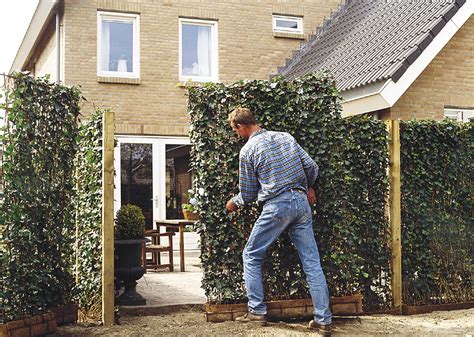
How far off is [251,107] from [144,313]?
7.93 feet

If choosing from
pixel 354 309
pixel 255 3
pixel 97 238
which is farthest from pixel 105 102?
pixel 354 309

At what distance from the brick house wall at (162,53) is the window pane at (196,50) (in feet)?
0.84

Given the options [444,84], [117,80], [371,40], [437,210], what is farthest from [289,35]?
[437,210]

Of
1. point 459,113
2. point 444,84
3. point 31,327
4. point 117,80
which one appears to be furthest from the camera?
point 117,80

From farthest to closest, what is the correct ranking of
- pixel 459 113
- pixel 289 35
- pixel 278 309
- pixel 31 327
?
pixel 289 35, pixel 459 113, pixel 278 309, pixel 31 327

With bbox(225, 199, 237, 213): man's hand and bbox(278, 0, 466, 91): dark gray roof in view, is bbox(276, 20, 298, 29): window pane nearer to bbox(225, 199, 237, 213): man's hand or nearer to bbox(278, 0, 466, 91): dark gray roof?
bbox(278, 0, 466, 91): dark gray roof

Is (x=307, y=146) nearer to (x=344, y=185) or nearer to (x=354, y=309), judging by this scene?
(x=344, y=185)

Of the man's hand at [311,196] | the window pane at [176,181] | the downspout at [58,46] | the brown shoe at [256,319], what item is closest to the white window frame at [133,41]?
the downspout at [58,46]

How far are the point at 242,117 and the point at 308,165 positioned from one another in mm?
746

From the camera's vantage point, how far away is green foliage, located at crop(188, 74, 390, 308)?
587 cm

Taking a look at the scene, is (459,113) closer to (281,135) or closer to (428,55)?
(428,55)

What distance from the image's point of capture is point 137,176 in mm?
12258

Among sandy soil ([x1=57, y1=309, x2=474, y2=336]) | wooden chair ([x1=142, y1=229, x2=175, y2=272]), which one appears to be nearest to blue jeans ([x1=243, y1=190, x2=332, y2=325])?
sandy soil ([x1=57, y1=309, x2=474, y2=336])

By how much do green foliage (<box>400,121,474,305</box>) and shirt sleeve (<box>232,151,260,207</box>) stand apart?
6.17 feet
